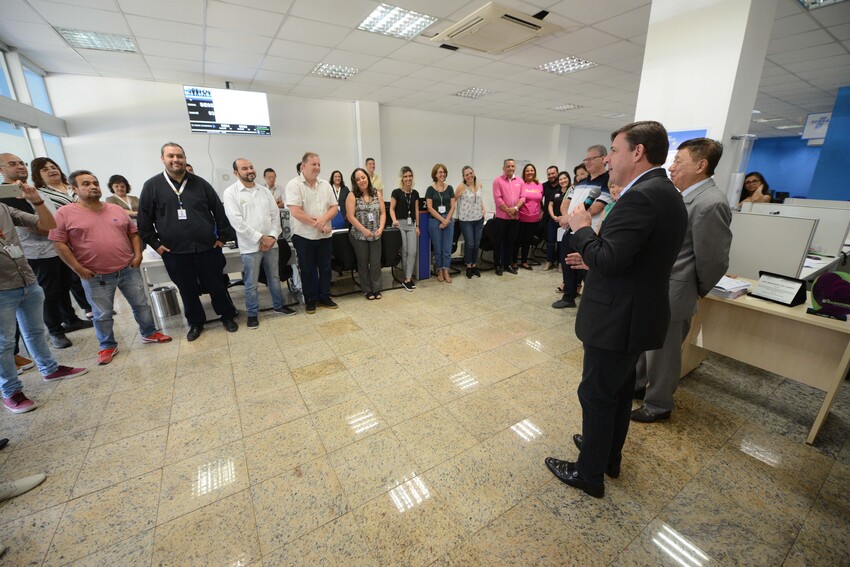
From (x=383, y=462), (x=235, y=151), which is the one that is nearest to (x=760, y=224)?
(x=383, y=462)

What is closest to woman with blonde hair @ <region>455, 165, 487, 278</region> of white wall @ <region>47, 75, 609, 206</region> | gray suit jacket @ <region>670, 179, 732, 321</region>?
gray suit jacket @ <region>670, 179, 732, 321</region>

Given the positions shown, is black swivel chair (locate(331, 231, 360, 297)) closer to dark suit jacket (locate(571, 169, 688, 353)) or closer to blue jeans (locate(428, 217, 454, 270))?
blue jeans (locate(428, 217, 454, 270))

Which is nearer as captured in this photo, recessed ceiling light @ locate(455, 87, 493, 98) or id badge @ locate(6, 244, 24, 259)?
id badge @ locate(6, 244, 24, 259)

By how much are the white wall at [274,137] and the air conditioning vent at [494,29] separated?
178 inches

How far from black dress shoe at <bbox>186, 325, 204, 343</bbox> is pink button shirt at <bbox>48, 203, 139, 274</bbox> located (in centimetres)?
80

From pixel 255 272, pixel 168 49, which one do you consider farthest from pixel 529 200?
pixel 168 49

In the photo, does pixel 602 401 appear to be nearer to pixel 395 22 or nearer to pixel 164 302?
pixel 164 302

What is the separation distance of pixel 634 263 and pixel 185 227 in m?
3.39

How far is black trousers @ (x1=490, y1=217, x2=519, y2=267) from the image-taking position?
16.8ft

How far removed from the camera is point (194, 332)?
127 inches

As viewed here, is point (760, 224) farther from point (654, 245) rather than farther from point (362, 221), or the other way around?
point (362, 221)

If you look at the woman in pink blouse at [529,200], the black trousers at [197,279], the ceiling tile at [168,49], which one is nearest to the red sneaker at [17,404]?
the black trousers at [197,279]

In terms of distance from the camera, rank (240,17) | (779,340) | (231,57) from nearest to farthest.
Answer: (779,340) < (240,17) < (231,57)

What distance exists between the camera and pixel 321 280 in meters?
3.92
